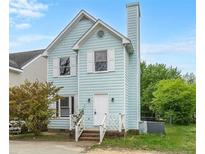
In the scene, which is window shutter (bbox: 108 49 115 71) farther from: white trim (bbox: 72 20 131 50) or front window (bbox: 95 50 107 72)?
white trim (bbox: 72 20 131 50)

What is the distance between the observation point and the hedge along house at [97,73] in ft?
28.7

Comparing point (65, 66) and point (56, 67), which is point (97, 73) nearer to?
point (65, 66)

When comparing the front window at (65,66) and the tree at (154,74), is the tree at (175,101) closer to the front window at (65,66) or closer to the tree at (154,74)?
the tree at (154,74)

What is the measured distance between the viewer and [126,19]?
9500 mm

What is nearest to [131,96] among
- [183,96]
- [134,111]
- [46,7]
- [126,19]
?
[134,111]

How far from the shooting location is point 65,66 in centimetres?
1003

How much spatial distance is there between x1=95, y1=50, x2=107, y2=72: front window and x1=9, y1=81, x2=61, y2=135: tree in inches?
64.8

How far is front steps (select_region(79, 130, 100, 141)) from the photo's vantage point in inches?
312

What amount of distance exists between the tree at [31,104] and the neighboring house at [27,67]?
3.58 metres

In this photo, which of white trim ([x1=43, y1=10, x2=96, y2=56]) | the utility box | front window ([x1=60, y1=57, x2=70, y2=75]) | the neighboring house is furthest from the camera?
the neighboring house

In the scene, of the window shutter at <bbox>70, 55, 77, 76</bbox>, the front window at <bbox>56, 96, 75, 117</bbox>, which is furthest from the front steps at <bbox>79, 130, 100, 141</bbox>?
the window shutter at <bbox>70, 55, 77, 76</bbox>

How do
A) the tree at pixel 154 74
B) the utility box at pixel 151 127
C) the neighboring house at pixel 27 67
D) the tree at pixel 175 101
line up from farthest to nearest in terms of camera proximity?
the tree at pixel 154 74, the tree at pixel 175 101, the neighboring house at pixel 27 67, the utility box at pixel 151 127

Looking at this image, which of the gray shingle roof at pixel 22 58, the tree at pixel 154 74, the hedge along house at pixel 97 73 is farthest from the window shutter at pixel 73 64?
the tree at pixel 154 74
